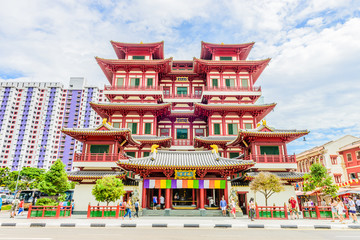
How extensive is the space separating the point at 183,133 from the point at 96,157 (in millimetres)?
13564

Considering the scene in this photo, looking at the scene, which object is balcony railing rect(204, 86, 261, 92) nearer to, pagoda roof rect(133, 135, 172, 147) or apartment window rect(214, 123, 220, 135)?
apartment window rect(214, 123, 220, 135)

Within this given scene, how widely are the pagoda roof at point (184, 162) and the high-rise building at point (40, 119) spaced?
79.8 meters

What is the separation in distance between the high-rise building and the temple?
7122 cm

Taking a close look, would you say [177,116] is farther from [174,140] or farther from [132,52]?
[132,52]

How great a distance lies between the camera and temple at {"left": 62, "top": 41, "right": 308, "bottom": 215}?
21.4 metres

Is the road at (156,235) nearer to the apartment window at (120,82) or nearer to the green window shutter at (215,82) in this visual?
the apartment window at (120,82)

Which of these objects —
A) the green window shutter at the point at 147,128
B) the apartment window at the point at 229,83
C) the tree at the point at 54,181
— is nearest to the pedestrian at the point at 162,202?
the green window shutter at the point at 147,128

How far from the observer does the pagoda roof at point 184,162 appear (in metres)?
20.3

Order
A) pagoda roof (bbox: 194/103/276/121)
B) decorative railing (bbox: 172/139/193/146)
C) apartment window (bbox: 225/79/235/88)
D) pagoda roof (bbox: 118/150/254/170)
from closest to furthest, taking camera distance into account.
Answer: pagoda roof (bbox: 118/150/254/170)
pagoda roof (bbox: 194/103/276/121)
decorative railing (bbox: 172/139/193/146)
apartment window (bbox: 225/79/235/88)

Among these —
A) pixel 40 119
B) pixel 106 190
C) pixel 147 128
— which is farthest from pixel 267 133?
pixel 40 119

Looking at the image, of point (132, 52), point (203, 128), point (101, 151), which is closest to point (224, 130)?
point (203, 128)

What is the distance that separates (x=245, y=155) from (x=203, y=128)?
8.50 meters

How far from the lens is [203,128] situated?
33.8 m

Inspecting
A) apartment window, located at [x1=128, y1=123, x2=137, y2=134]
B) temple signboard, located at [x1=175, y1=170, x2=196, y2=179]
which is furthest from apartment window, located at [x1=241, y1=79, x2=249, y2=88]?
A: temple signboard, located at [x1=175, y1=170, x2=196, y2=179]
